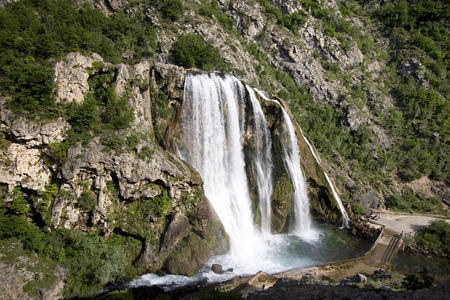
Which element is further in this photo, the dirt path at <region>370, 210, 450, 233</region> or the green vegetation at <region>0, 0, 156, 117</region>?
the dirt path at <region>370, 210, 450, 233</region>

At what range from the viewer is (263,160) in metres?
22.3

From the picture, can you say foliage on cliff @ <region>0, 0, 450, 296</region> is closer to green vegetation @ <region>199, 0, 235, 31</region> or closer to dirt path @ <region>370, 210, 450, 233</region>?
green vegetation @ <region>199, 0, 235, 31</region>

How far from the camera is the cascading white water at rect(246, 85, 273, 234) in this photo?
21438 mm

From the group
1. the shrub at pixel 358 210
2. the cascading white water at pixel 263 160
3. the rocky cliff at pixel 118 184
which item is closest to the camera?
the rocky cliff at pixel 118 184

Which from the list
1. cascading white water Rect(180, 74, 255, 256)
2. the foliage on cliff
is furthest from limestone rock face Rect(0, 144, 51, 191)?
cascading white water Rect(180, 74, 255, 256)

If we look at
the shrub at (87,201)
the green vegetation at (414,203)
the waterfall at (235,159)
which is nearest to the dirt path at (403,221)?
the green vegetation at (414,203)

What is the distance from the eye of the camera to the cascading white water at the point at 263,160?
21.4m

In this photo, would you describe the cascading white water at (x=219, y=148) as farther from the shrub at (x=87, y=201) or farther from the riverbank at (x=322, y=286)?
the shrub at (x=87, y=201)

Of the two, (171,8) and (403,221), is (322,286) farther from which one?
(171,8)

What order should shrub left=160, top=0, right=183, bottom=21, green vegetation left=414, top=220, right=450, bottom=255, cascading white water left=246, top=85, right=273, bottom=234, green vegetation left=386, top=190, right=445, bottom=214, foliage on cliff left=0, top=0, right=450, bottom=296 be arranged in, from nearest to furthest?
foliage on cliff left=0, top=0, right=450, bottom=296, green vegetation left=414, top=220, right=450, bottom=255, cascading white water left=246, top=85, right=273, bottom=234, green vegetation left=386, top=190, right=445, bottom=214, shrub left=160, top=0, right=183, bottom=21

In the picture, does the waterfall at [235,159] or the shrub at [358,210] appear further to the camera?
the shrub at [358,210]

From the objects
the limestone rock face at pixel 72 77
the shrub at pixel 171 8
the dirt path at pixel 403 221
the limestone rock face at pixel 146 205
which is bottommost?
the dirt path at pixel 403 221

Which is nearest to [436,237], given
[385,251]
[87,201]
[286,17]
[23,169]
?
[385,251]

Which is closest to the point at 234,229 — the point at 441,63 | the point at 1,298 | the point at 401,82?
the point at 1,298
